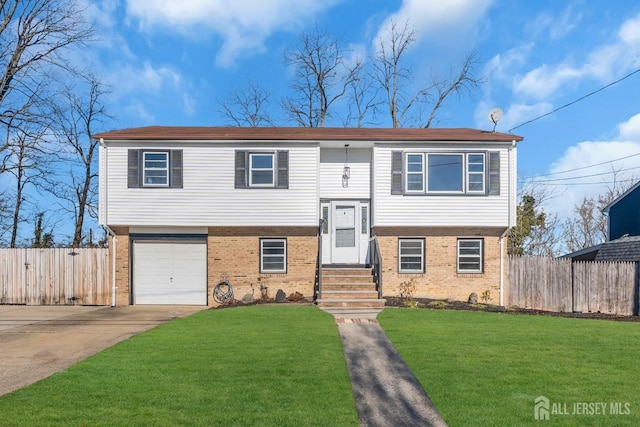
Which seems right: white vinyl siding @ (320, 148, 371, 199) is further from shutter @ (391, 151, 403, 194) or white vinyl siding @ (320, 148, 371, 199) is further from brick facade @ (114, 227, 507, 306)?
brick facade @ (114, 227, 507, 306)

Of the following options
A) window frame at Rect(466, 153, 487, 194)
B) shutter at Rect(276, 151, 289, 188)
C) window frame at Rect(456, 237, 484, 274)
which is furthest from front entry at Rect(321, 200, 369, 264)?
window frame at Rect(466, 153, 487, 194)

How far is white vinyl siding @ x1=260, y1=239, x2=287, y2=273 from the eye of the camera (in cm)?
1498

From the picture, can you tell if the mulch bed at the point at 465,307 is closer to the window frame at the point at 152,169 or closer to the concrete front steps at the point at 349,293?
the concrete front steps at the point at 349,293

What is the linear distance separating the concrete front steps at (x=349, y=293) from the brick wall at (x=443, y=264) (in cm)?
120

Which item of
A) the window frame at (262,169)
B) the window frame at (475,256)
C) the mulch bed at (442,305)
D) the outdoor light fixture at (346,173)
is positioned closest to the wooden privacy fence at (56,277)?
the mulch bed at (442,305)

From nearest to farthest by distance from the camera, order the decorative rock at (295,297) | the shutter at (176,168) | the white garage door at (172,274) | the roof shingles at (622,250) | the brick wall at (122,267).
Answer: the decorative rock at (295,297)
the shutter at (176,168)
the brick wall at (122,267)
the white garage door at (172,274)
the roof shingles at (622,250)

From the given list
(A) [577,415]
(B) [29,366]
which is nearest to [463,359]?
(A) [577,415]

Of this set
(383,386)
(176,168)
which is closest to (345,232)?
(176,168)

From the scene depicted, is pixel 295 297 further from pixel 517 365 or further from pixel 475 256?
pixel 517 365

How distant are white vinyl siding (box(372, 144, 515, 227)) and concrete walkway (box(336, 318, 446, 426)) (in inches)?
251

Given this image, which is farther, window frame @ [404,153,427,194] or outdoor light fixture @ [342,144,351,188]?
outdoor light fixture @ [342,144,351,188]

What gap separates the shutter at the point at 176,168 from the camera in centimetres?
1462

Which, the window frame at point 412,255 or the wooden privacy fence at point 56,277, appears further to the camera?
the wooden privacy fence at point 56,277

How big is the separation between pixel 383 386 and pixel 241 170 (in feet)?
33.5
